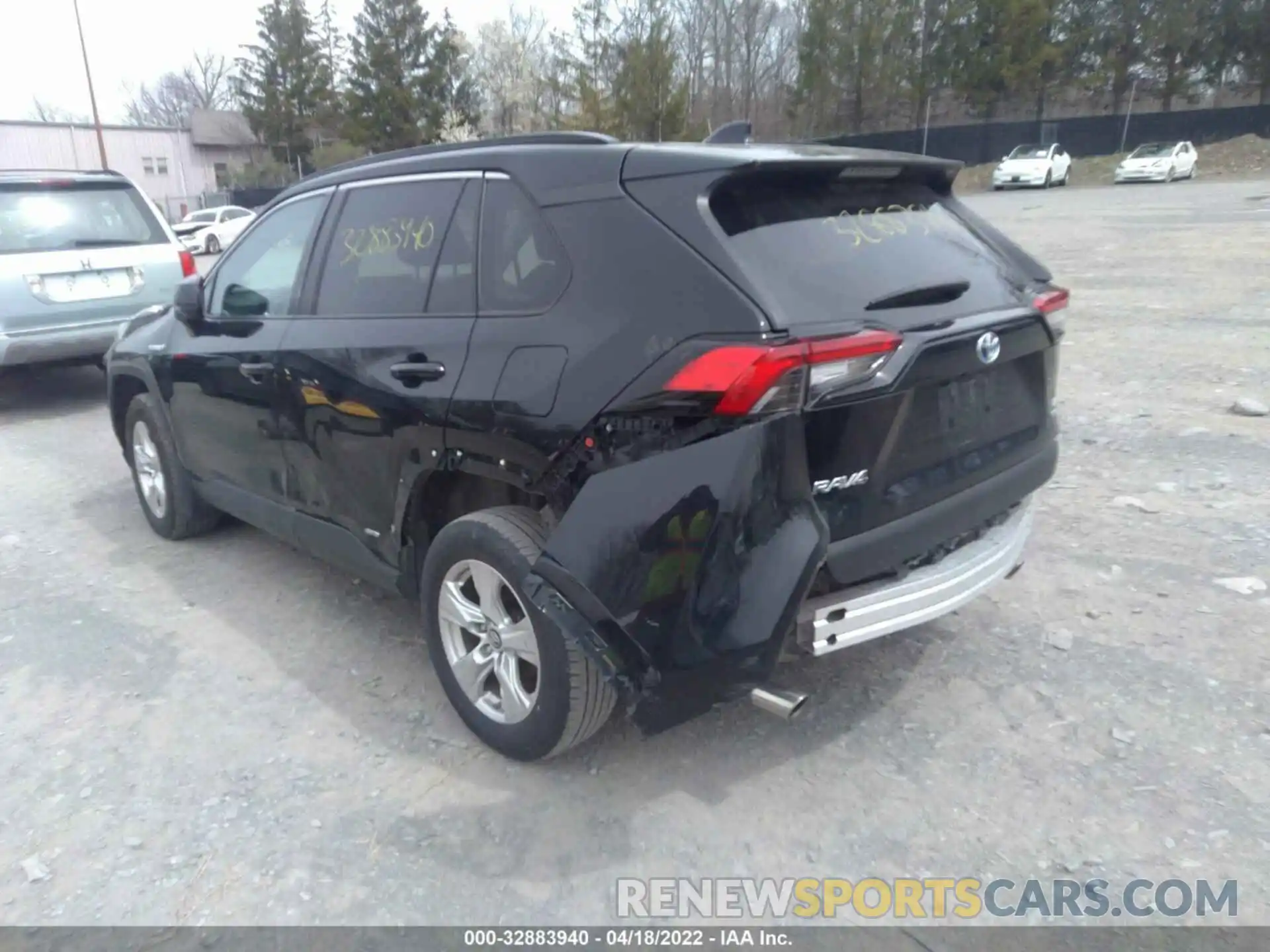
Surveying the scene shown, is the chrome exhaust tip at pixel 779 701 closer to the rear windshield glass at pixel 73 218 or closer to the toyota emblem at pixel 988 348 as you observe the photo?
the toyota emblem at pixel 988 348

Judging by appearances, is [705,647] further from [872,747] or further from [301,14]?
[301,14]

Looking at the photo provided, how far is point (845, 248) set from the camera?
2828 millimetres

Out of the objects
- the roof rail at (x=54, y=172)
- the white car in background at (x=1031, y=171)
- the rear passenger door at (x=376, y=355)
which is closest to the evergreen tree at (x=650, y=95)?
the white car in background at (x=1031, y=171)

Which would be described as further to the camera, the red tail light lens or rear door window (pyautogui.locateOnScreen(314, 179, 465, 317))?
rear door window (pyautogui.locateOnScreen(314, 179, 465, 317))

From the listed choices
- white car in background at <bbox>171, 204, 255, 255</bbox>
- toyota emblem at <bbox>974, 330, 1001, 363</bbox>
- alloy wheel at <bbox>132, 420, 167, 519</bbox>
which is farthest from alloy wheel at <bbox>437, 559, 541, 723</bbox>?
white car in background at <bbox>171, 204, 255, 255</bbox>

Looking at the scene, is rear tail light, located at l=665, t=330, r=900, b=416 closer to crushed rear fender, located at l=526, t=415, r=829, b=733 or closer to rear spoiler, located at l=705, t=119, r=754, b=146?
crushed rear fender, located at l=526, t=415, r=829, b=733

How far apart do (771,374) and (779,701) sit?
2.94 ft

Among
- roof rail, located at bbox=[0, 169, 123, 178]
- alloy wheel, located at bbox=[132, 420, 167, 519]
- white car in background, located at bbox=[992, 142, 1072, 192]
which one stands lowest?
white car in background, located at bbox=[992, 142, 1072, 192]

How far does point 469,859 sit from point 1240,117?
51392 mm

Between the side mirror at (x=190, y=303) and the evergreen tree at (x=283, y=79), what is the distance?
2224 inches

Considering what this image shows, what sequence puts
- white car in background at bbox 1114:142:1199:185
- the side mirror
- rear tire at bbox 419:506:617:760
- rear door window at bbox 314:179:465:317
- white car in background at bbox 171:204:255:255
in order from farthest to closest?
white car in background at bbox 1114:142:1199:185 → white car in background at bbox 171:204:255:255 → the side mirror → rear door window at bbox 314:179:465:317 → rear tire at bbox 419:506:617:760

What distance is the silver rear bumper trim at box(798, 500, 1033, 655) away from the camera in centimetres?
267

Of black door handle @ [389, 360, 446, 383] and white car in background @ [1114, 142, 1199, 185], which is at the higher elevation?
black door handle @ [389, 360, 446, 383]

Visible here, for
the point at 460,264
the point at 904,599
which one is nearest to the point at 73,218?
the point at 460,264
